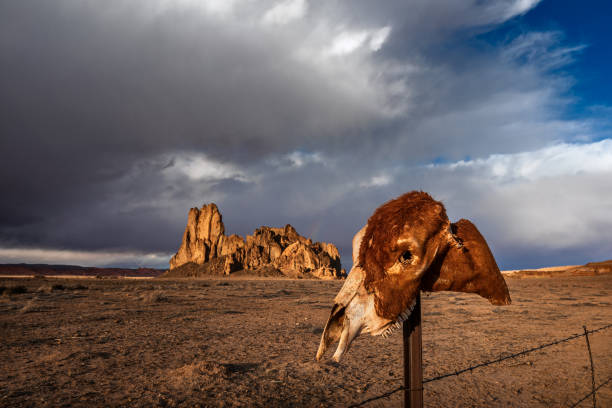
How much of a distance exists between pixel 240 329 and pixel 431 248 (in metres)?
12.8

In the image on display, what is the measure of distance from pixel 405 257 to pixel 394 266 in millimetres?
113

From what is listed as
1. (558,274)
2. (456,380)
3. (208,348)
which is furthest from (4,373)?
(558,274)

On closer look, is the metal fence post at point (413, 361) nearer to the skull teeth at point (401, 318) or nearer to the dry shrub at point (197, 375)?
the skull teeth at point (401, 318)

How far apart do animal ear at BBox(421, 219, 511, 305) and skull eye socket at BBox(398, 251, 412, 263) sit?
38cm

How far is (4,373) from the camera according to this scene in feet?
24.5

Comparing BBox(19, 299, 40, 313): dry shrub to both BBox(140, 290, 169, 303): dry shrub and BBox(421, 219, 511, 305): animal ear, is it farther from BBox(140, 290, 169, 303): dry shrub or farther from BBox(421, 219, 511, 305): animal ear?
BBox(421, 219, 511, 305): animal ear

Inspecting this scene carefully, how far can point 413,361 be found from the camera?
2514mm

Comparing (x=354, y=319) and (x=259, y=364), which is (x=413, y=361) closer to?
(x=354, y=319)

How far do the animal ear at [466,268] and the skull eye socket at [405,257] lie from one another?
14.8 inches

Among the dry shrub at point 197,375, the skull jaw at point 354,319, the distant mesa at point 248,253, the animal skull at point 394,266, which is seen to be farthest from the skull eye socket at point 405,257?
the distant mesa at point 248,253

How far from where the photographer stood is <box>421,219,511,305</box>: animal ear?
2.59 metres

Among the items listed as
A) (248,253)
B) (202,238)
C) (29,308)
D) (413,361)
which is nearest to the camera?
(413,361)

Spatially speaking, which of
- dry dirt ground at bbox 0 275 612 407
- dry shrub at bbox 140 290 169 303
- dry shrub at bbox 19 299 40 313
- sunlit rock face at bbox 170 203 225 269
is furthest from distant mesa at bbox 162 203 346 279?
dry dirt ground at bbox 0 275 612 407

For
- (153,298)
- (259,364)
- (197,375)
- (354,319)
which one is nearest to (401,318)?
(354,319)
